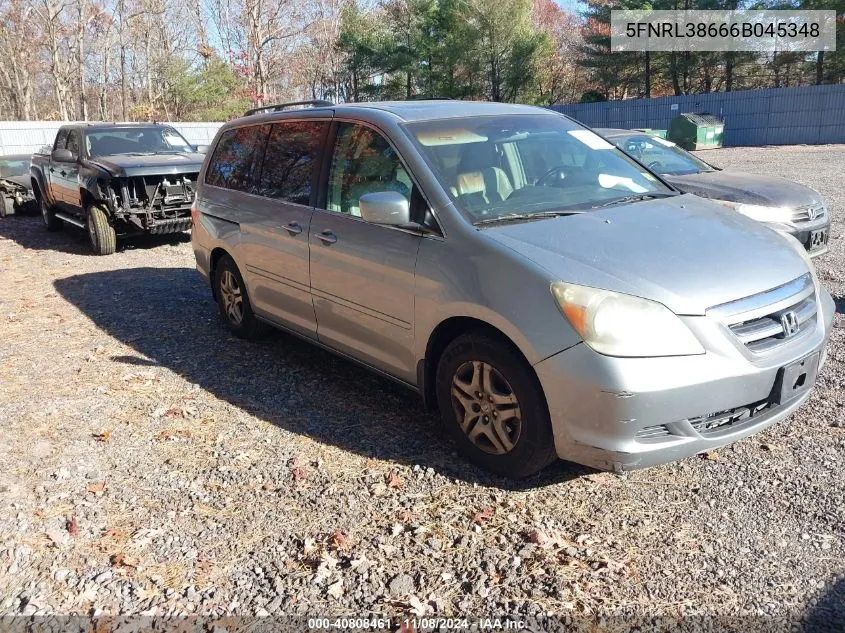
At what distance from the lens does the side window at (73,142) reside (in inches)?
430

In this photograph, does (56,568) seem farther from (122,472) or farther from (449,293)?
(449,293)

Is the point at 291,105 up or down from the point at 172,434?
up

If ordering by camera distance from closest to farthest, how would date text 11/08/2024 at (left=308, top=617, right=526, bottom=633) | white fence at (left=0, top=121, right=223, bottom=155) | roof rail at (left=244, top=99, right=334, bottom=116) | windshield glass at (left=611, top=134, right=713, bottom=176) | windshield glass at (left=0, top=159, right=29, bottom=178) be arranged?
date text 11/08/2024 at (left=308, top=617, right=526, bottom=633)
roof rail at (left=244, top=99, right=334, bottom=116)
windshield glass at (left=611, top=134, right=713, bottom=176)
windshield glass at (left=0, top=159, right=29, bottom=178)
white fence at (left=0, top=121, right=223, bottom=155)

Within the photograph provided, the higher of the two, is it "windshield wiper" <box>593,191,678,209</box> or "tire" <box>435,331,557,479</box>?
"windshield wiper" <box>593,191,678,209</box>

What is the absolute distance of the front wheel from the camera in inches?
393

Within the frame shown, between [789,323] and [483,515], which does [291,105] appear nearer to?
[483,515]

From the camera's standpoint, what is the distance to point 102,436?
416 centimetres

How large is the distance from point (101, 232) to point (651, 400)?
30.0 feet

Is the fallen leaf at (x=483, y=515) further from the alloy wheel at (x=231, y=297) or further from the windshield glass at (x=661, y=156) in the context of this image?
the windshield glass at (x=661, y=156)

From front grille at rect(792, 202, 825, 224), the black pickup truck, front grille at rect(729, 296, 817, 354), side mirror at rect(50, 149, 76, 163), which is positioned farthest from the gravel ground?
side mirror at rect(50, 149, 76, 163)

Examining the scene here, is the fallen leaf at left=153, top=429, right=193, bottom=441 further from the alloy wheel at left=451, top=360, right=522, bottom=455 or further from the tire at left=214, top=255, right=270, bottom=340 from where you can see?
the alloy wheel at left=451, top=360, right=522, bottom=455

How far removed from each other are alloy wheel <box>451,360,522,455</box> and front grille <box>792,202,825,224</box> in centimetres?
526

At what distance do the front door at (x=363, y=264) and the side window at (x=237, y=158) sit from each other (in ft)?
3.79

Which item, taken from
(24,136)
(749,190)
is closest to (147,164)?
(749,190)
